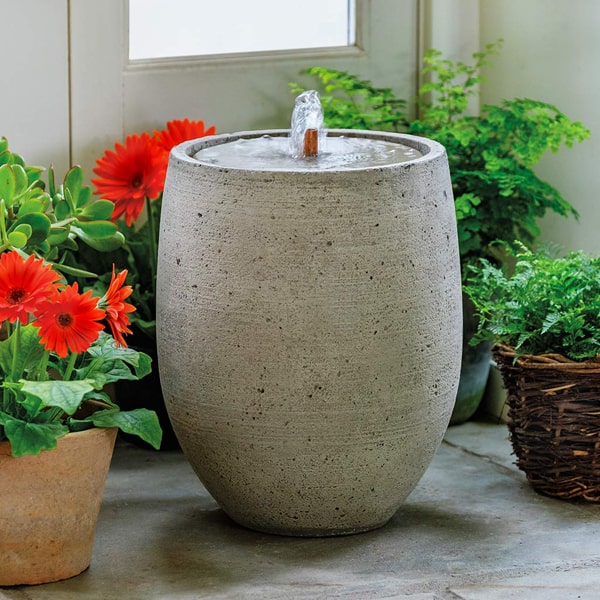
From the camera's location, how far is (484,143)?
9.23 feet

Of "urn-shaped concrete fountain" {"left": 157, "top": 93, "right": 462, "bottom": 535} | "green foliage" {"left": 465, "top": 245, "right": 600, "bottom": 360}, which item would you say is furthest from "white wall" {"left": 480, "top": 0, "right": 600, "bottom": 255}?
"urn-shaped concrete fountain" {"left": 157, "top": 93, "right": 462, "bottom": 535}

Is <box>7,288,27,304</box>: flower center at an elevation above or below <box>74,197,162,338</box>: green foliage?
above

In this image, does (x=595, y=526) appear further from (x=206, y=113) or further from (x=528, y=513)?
(x=206, y=113)

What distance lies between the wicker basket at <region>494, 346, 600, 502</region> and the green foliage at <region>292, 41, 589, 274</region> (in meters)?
0.44

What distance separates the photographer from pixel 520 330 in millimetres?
2375

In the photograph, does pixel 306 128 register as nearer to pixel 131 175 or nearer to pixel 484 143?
pixel 131 175

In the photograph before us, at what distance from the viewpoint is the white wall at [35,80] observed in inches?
105

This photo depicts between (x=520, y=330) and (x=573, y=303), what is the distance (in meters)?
0.11

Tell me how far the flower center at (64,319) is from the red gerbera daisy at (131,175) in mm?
723

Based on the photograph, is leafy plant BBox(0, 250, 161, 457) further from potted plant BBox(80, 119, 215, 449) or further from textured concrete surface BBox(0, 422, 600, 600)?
potted plant BBox(80, 119, 215, 449)

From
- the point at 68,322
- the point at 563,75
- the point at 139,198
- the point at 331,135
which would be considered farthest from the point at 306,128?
the point at 563,75

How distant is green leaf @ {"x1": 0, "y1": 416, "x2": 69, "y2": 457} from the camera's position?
6.25 ft

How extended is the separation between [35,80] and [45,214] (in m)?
0.68

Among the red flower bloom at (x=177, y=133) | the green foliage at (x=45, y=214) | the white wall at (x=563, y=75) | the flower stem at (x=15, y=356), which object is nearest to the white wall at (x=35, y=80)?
the red flower bloom at (x=177, y=133)
